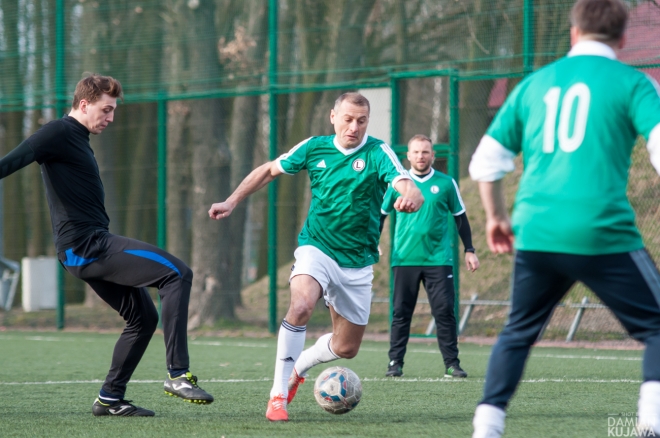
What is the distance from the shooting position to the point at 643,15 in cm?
1118

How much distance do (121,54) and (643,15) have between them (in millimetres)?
8079

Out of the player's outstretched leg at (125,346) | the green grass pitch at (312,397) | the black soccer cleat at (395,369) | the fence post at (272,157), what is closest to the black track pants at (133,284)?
the player's outstretched leg at (125,346)

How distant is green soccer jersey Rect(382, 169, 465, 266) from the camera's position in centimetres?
859

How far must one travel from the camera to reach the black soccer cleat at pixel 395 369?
815cm

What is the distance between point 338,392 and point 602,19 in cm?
283

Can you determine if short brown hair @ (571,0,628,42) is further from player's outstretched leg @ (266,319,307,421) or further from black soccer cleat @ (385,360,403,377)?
black soccer cleat @ (385,360,403,377)

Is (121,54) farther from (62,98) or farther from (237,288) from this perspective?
(237,288)

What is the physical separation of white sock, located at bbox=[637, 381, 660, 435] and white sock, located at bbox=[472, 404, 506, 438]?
546mm

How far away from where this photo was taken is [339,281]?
5.82m

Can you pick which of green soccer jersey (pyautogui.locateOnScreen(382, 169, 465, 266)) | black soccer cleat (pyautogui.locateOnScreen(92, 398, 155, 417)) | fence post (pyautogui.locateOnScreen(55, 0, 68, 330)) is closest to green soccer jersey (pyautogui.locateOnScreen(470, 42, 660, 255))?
black soccer cleat (pyautogui.locateOnScreen(92, 398, 155, 417))

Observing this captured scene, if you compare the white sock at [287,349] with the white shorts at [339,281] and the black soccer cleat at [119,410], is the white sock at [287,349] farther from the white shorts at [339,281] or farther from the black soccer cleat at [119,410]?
the black soccer cleat at [119,410]

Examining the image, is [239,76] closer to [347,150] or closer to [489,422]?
[347,150]

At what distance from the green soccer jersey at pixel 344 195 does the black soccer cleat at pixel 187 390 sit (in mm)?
1144

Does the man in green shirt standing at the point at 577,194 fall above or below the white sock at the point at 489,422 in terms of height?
above
